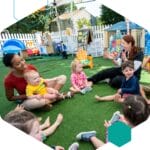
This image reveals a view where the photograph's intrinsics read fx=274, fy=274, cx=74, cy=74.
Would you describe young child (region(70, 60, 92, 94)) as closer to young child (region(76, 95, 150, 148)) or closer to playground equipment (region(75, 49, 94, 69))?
playground equipment (region(75, 49, 94, 69))

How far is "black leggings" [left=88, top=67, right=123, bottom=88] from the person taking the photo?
1691 mm

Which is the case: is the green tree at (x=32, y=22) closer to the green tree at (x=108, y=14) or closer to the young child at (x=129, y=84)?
the green tree at (x=108, y=14)

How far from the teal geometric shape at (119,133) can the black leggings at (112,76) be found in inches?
51.8

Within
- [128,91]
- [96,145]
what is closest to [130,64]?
[128,91]

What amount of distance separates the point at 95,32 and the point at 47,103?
6.53 feet

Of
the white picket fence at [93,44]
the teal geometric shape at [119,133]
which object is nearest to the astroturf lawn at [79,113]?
the teal geometric shape at [119,133]

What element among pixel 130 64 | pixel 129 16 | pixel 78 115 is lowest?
pixel 78 115

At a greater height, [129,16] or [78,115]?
[129,16]

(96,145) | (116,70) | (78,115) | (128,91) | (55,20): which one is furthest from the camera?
(55,20)

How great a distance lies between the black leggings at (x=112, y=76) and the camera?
5.55ft

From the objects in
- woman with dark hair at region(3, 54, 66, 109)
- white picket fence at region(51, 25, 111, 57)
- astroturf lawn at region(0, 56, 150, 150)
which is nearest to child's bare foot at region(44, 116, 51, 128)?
astroturf lawn at region(0, 56, 150, 150)

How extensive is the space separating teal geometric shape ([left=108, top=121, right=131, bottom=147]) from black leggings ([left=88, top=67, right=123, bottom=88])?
1.32 m

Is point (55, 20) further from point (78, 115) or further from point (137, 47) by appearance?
point (78, 115)

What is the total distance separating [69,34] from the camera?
10.1 ft
